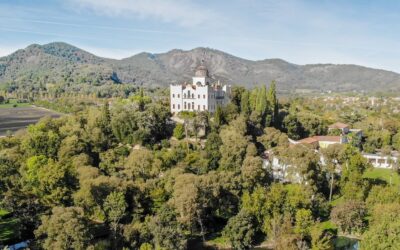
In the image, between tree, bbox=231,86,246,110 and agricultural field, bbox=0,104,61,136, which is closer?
tree, bbox=231,86,246,110

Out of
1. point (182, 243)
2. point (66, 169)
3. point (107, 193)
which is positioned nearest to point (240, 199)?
point (182, 243)

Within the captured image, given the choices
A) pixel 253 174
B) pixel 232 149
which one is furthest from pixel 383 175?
pixel 253 174

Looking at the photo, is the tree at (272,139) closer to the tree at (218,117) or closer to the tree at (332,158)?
the tree at (218,117)

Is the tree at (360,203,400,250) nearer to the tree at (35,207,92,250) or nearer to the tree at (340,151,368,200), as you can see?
the tree at (340,151,368,200)

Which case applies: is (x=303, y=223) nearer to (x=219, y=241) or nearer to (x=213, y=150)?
(x=219, y=241)

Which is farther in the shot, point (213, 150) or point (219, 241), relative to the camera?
point (213, 150)

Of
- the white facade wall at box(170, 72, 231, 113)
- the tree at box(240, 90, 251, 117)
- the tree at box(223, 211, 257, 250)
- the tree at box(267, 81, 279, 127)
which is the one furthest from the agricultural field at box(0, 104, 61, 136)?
the tree at box(223, 211, 257, 250)

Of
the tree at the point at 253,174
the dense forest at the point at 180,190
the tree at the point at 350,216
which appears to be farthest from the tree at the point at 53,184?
the tree at the point at 350,216
